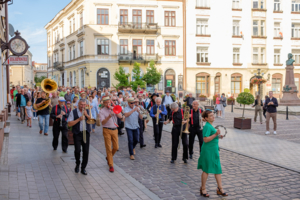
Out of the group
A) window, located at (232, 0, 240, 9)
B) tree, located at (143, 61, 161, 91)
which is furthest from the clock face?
window, located at (232, 0, 240, 9)

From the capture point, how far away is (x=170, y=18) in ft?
132

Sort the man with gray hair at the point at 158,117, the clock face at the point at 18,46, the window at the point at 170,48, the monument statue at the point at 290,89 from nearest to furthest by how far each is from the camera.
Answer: the man with gray hair at the point at 158,117
the clock face at the point at 18,46
the monument statue at the point at 290,89
the window at the point at 170,48

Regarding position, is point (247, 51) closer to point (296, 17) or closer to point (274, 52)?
point (274, 52)

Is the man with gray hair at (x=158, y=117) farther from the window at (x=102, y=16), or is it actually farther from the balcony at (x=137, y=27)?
the window at (x=102, y=16)

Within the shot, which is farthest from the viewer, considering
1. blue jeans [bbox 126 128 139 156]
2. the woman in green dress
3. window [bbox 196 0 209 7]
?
window [bbox 196 0 209 7]

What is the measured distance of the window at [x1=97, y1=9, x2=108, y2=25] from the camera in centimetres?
3856

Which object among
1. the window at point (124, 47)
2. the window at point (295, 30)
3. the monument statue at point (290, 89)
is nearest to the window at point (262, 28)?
the window at point (295, 30)

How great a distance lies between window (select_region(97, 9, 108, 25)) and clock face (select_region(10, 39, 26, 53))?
93.0 feet

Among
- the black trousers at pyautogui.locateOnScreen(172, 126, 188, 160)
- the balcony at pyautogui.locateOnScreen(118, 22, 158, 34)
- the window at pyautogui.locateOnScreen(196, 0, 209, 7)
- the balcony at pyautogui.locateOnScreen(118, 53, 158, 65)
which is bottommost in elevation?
the black trousers at pyautogui.locateOnScreen(172, 126, 188, 160)

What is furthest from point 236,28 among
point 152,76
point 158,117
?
point 158,117

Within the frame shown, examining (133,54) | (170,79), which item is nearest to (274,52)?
(170,79)

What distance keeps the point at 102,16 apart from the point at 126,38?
162 inches

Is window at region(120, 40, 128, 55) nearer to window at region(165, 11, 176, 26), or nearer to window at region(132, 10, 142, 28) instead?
window at region(132, 10, 142, 28)

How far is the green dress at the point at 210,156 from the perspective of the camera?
5.66 metres
